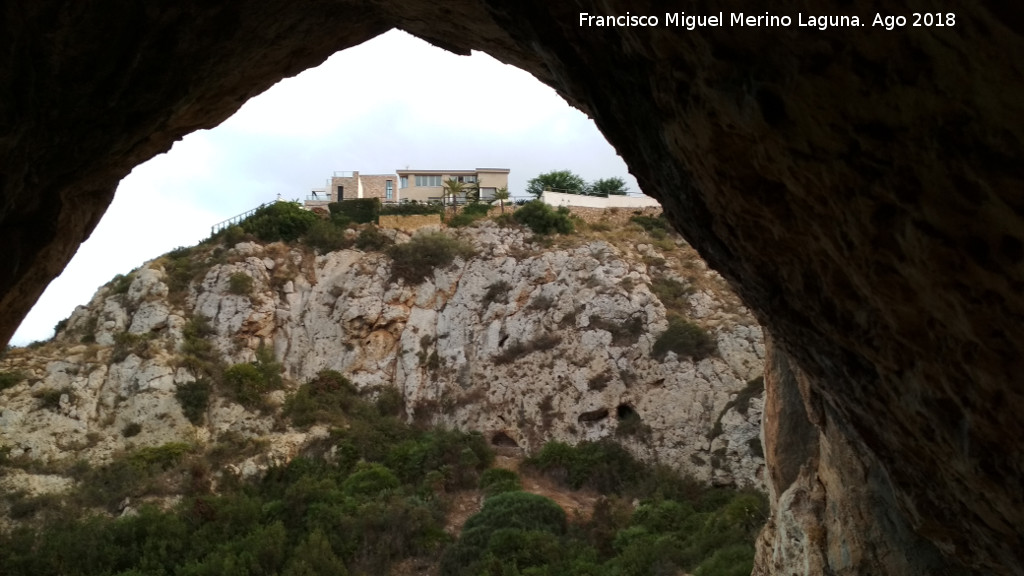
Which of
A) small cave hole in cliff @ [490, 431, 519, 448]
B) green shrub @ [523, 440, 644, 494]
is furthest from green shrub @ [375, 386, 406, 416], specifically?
green shrub @ [523, 440, 644, 494]

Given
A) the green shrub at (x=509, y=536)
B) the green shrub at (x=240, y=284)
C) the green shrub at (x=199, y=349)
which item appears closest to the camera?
the green shrub at (x=509, y=536)

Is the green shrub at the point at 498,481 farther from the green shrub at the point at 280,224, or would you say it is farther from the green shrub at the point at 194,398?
the green shrub at the point at 280,224

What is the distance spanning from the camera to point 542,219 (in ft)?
123

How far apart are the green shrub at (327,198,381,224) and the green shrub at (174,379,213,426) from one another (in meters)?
13.1

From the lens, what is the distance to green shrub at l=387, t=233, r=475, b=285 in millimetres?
34709

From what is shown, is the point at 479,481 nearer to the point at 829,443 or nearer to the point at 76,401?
the point at 76,401

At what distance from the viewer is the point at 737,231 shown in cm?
528

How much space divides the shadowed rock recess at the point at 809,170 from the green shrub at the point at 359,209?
1223 inches

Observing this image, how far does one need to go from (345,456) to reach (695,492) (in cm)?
1071

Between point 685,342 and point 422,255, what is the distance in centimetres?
1175

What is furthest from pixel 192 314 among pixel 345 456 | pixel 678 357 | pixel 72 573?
pixel 678 357

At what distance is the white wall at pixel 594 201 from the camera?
4334 cm

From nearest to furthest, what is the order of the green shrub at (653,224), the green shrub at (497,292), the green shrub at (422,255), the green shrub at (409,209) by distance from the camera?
the green shrub at (497,292) → the green shrub at (422,255) → the green shrub at (653,224) → the green shrub at (409,209)

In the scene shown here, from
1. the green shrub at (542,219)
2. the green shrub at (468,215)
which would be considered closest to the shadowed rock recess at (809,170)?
the green shrub at (542,219)
